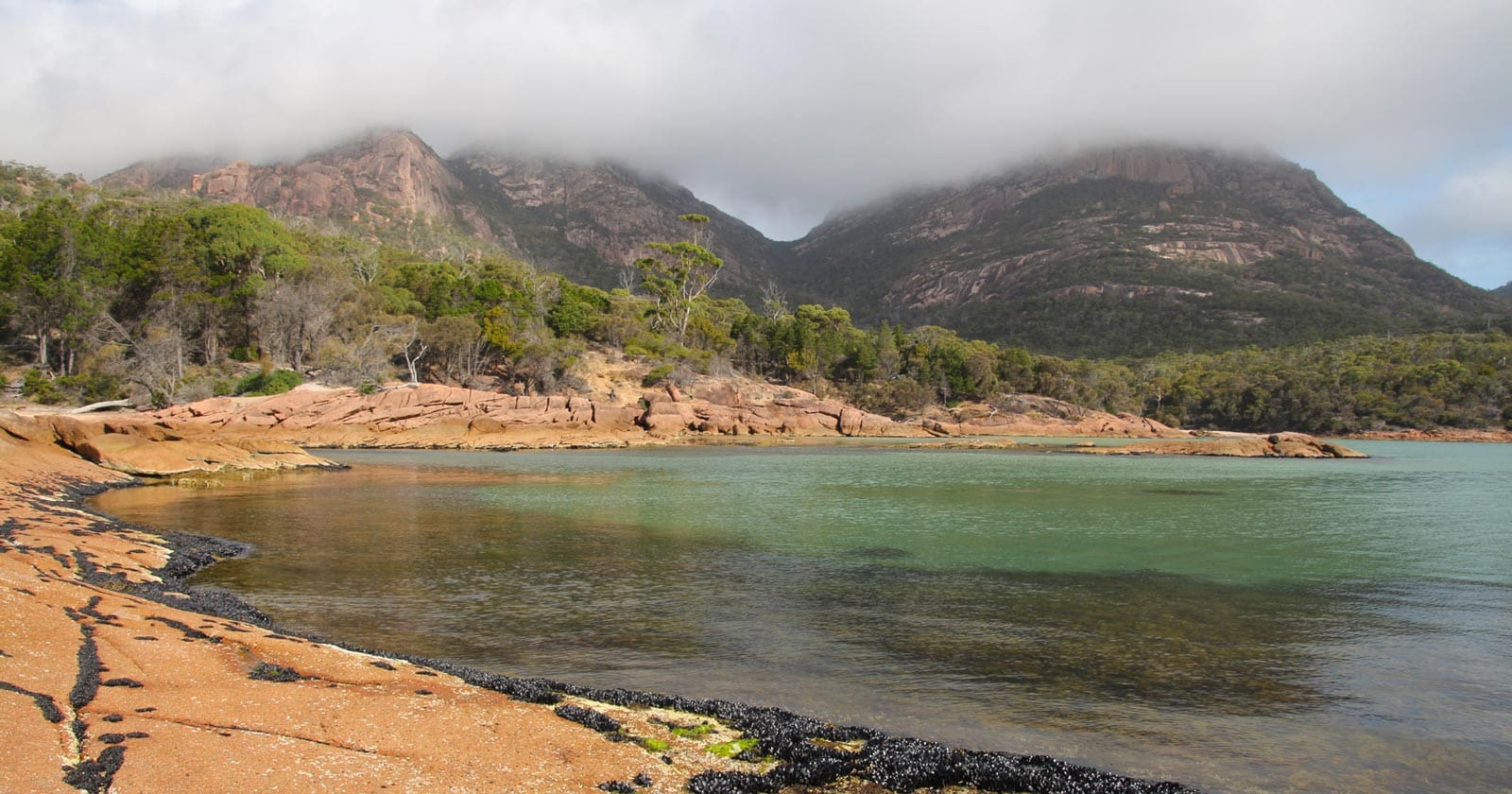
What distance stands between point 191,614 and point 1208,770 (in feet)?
41.2

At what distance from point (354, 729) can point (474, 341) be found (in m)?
68.5

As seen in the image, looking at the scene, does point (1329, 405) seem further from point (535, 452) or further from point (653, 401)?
point (535, 452)

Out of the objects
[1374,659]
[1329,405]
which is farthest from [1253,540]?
[1329,405]

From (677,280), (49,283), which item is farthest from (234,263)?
(677,280)

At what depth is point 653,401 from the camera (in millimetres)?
72000

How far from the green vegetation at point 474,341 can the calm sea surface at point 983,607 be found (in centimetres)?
3756

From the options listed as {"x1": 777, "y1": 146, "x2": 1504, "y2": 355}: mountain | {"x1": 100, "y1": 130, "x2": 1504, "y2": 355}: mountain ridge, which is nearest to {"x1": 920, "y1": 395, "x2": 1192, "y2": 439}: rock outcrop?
{"x1": 100, "y1": 130, "x2": 1504, "y2": 355}: mountain ridge

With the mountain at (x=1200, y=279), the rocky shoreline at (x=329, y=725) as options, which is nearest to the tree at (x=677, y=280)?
the mountain at (x=1200, y=279)

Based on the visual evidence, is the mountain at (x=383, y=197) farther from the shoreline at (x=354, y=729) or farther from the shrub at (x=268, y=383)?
the shoreline at (x=354, y=729)

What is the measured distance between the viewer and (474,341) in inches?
2798

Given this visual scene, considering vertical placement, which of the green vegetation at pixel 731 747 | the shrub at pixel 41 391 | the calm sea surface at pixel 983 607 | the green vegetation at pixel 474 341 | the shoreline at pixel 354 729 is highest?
the green vegetation at pixel 474 341

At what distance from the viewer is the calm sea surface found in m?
8.43

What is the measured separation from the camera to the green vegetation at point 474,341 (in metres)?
57.7

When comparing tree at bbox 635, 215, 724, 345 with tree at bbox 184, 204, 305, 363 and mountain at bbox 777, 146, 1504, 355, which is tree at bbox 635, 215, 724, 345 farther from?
mountain at bbox 777, 146, 1504, 355
